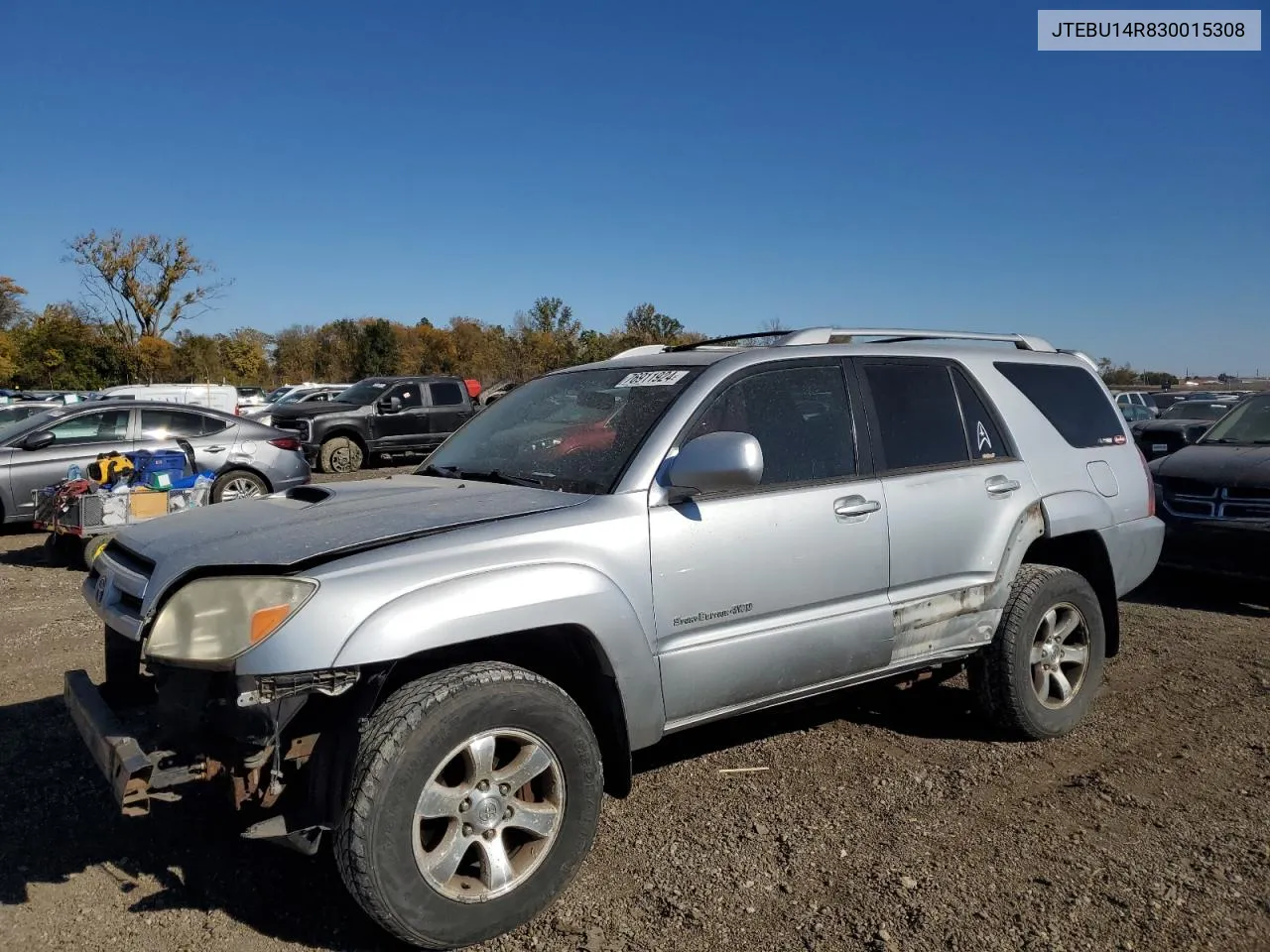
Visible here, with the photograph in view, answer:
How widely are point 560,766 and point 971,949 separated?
1330 mm

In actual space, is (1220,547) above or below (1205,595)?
above

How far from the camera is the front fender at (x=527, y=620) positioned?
2643 mm

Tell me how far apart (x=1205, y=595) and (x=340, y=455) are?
14.3 metres

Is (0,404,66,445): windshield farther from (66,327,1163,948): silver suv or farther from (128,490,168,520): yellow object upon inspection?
(66,327,1163,948): silver suv

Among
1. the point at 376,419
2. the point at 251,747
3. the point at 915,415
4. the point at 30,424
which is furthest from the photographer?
the point at 376,419

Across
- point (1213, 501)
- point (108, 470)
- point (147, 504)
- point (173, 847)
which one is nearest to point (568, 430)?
point (173, 847)

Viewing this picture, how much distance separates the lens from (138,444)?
35.2 ft

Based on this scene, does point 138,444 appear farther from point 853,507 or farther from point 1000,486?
point 1000,486

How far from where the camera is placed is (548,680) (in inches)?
122

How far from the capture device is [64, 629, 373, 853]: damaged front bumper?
259 cm

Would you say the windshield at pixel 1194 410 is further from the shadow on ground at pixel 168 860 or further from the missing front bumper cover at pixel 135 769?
the missing front bumper cover at pixel 135 769

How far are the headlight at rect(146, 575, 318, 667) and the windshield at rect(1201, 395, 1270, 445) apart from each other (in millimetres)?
8092

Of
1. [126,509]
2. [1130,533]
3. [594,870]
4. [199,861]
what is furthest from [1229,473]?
[126,509]

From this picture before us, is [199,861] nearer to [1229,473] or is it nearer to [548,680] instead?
[548,680]
